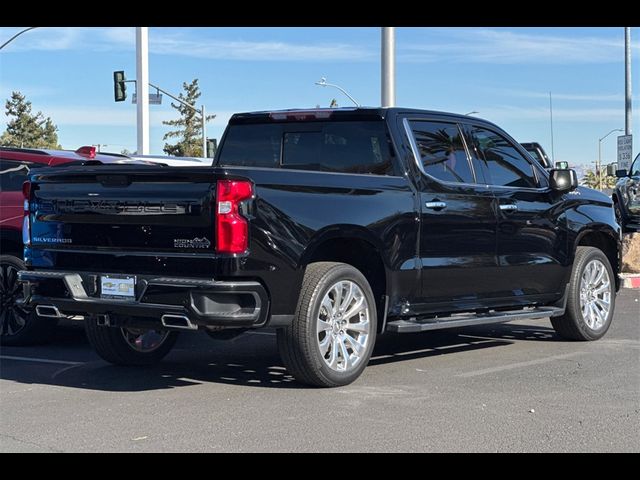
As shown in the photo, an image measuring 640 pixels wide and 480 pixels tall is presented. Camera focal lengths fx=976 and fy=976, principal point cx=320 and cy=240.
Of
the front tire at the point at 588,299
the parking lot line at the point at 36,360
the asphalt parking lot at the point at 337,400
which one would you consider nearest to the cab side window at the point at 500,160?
the front tire at the point at 588,299

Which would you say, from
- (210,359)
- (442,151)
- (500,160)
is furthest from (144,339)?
(500,160)

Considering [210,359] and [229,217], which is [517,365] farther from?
[229,217]

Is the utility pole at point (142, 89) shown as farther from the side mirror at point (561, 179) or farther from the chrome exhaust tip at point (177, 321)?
the chrome exhaust tip at point (177, 321)

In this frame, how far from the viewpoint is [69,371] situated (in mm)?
7719

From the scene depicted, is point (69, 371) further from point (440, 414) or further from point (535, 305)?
point (535, 305)

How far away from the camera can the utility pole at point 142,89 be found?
2452 cm

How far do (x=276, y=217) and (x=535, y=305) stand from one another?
3370mm

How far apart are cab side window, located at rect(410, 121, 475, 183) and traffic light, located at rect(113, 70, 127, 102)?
78.0 ft

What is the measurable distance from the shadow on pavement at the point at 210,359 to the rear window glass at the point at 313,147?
165cm

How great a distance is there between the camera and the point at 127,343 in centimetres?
784

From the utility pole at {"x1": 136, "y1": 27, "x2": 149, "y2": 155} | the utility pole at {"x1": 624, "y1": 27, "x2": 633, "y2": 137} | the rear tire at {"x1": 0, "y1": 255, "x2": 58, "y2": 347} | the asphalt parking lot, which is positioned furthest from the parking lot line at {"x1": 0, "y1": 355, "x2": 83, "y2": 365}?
the utility pole at {"x1": 624, "y1": 27, "x2": 633, "y2": 137}

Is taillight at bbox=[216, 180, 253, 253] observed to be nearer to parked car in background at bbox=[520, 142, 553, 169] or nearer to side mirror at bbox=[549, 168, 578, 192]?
side mirror at bbox=[549, 168, 578, 192]
